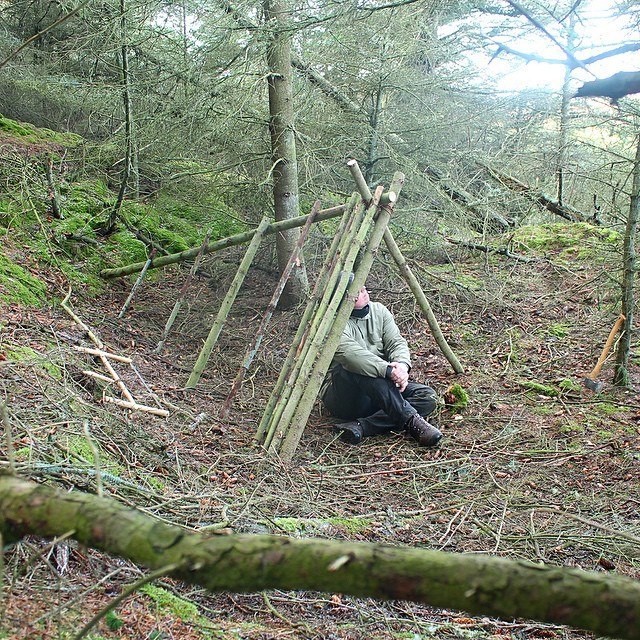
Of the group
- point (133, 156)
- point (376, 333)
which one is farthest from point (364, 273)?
point (133, 156)

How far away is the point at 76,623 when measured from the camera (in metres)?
1.93

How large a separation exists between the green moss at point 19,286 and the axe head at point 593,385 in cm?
526

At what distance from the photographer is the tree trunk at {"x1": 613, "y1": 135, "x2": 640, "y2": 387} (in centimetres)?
536

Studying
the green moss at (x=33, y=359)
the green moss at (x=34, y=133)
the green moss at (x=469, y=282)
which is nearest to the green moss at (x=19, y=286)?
the green moss at (x=33, y=359)

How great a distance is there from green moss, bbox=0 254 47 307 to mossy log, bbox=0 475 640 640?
488 centimetres

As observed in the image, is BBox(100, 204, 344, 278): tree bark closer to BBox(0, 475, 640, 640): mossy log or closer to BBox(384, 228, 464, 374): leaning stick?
BBox(384, 228, 464, 374): leaning stick

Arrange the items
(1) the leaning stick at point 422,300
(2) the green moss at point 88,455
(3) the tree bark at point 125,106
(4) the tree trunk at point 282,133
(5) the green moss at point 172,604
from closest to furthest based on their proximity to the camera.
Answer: (5) the green moss at point 172,604 < (2) the green moss at point 88,455 < (1) the leaning stick at point 422,300 < (3) the tree bark at point 125,106 < (4) the tree trunk at point 282,133

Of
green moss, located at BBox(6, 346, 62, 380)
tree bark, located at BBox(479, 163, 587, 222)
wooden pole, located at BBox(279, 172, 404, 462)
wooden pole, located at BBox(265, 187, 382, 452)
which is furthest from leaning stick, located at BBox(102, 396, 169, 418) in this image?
tree bark, located at BBox(479, 163, 587, 222)

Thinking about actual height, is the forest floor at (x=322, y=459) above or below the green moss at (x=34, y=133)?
below

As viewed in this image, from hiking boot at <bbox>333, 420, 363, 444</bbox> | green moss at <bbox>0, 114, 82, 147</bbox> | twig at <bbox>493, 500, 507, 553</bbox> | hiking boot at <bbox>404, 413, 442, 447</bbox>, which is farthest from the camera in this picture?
green moss at <bbox>0, 114, 82, 147</bbox>

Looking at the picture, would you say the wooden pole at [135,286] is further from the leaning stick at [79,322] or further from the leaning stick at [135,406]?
the leaning stick at [135,406]

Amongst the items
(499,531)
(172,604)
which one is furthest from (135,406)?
(499,531)

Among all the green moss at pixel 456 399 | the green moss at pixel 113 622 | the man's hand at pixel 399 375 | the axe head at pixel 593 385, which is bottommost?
the green moss at pixel 456 399

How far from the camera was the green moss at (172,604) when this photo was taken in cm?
232
